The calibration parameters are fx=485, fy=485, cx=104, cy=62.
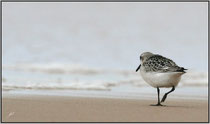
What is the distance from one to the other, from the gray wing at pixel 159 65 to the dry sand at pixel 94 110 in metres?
0.53

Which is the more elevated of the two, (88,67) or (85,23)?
(85,23)

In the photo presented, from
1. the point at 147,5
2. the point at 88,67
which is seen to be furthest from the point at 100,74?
the point at 147,5

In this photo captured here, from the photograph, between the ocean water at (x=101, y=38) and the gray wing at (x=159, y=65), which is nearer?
the gray wing at (x=159, y=65)

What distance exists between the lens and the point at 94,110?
242 inches

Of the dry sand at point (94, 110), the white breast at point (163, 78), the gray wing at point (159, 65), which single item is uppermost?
the gray wing at point (159, 65)

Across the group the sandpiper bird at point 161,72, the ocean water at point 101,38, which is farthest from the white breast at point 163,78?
the ocean water at point 101,38

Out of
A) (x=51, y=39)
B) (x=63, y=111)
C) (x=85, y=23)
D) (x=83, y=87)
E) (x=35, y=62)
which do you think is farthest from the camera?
(x=85, y=23)

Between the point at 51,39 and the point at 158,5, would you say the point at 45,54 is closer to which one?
the point at 51,39

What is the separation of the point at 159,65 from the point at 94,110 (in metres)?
1.27

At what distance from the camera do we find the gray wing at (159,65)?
6696 millimetres

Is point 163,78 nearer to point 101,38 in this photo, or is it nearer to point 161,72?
point 161,72

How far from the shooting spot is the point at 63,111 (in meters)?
6.05

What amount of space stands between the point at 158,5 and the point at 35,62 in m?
6.69

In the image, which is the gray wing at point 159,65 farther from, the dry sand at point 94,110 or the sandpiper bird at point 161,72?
the dry sand at point 94,110
